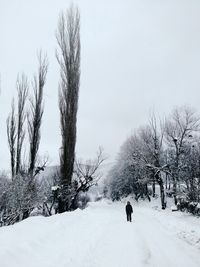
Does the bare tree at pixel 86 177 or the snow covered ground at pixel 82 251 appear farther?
the bare tree at pixel 86 177

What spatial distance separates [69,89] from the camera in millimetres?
22453

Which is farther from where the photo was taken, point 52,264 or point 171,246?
point 171,246

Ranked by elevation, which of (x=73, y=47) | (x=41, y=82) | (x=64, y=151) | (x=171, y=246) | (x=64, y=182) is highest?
(x=73, y=47)

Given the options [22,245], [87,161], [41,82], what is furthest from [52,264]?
[87,161]

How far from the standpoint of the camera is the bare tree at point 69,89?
21391 millimetres

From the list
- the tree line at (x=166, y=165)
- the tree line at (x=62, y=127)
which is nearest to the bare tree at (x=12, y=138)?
the tree line at (x=62, y=127)

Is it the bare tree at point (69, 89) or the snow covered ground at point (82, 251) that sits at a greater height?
the bare tree at point (69, 89)

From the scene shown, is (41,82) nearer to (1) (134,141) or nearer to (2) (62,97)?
(2) (62,97)

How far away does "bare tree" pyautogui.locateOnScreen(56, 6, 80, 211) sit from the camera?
21.4m

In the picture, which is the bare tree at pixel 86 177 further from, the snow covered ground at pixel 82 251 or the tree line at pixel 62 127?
the snow covered ground at pixel 82 251

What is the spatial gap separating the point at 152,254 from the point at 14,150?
17.2 meters

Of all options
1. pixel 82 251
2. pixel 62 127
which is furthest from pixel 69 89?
pixel 82 251

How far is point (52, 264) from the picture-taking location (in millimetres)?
6801

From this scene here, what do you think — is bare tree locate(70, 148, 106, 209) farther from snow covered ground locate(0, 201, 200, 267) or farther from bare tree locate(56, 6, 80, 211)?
snow covered ground locate(0, 201, 200, 267)
